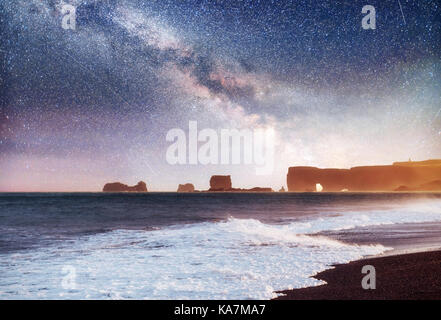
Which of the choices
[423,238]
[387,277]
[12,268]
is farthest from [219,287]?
[423,238]

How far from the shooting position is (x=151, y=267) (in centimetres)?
1091

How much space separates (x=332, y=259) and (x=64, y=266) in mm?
8934

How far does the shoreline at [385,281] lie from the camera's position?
7.21 metres

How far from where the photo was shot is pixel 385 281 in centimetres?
814

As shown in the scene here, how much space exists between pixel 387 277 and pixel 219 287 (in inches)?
167

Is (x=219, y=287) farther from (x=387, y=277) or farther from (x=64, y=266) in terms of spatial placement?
(x=64, y=266)

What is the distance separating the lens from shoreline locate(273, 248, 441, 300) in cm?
721
